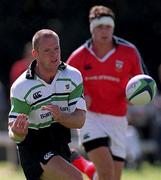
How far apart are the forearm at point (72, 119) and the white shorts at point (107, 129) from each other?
1.82m

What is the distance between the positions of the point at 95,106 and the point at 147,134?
7.09 meters

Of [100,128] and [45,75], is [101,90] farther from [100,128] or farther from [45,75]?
[45,75]

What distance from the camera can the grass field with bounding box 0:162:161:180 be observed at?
13767 millimetres

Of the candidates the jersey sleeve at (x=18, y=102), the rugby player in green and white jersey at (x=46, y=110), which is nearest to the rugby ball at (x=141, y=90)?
the rugby player in green and white jersey at (x=46, y=110)

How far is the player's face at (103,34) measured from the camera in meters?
9.95

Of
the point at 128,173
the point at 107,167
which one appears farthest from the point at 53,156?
the point at 128,173

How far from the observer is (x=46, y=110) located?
26.7 ft

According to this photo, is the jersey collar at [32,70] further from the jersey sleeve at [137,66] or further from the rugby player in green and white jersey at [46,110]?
the jersey sleeve at [137,66]

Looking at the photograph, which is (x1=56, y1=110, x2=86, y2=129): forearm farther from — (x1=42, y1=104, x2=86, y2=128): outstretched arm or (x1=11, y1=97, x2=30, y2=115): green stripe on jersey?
(x1=11, y1=97, x2=30, y2=115): green stripe on jersey

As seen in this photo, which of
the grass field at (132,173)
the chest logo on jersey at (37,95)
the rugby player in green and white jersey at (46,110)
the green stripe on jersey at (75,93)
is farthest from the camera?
the grass field at (132,173)

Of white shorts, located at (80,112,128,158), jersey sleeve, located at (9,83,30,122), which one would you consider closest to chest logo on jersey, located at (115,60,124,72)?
white shorts, located at (80,112,128,158)

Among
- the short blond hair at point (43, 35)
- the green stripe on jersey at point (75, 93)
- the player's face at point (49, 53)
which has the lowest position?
the green stripe on jersey at point (75, 93)

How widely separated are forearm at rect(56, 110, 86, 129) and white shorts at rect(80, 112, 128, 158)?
5.96ft

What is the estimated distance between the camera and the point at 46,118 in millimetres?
8242
